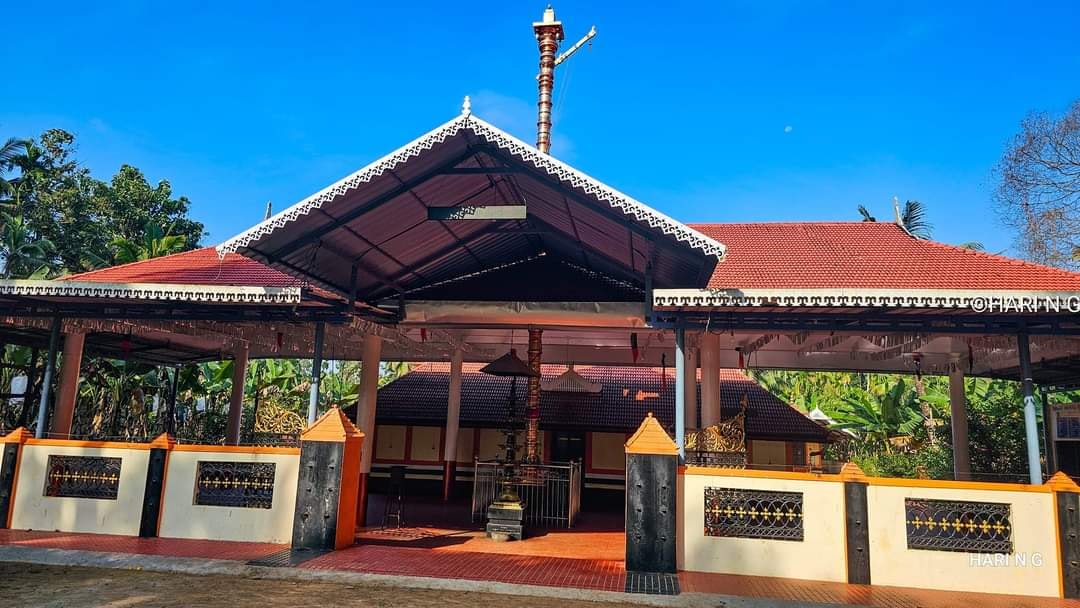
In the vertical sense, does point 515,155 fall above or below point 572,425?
above

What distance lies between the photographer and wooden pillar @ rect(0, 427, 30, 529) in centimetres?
917

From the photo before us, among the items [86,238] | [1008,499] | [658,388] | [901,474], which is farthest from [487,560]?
[86,238]

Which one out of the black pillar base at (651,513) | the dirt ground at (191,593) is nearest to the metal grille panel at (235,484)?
the dirt ground at (191,593)

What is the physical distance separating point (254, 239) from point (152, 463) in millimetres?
3505

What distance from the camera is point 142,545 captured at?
8.34 metres

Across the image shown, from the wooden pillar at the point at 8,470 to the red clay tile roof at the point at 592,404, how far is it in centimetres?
839

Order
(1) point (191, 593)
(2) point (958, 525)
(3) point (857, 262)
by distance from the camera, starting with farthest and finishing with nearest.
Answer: (3) point (857, 262), (2) point (958, 525), (1) point (191, 593)

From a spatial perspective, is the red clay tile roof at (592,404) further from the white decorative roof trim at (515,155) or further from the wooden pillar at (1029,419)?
the white decorative roof trim at (515,155)

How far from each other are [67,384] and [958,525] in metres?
13.7

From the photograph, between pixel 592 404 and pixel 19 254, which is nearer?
pixel 592 404

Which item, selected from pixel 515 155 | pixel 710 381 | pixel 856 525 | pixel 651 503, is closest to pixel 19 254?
pixel 515 155

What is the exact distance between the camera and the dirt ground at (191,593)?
616cm

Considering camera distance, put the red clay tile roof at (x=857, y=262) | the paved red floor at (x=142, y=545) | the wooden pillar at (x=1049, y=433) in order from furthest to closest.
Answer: the wooden pillar at (x=1049, y=433), the red clay tile roof at (x=857, y=262), the paved red floor at (x=142, y=545)

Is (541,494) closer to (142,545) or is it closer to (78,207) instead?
(142,545)
